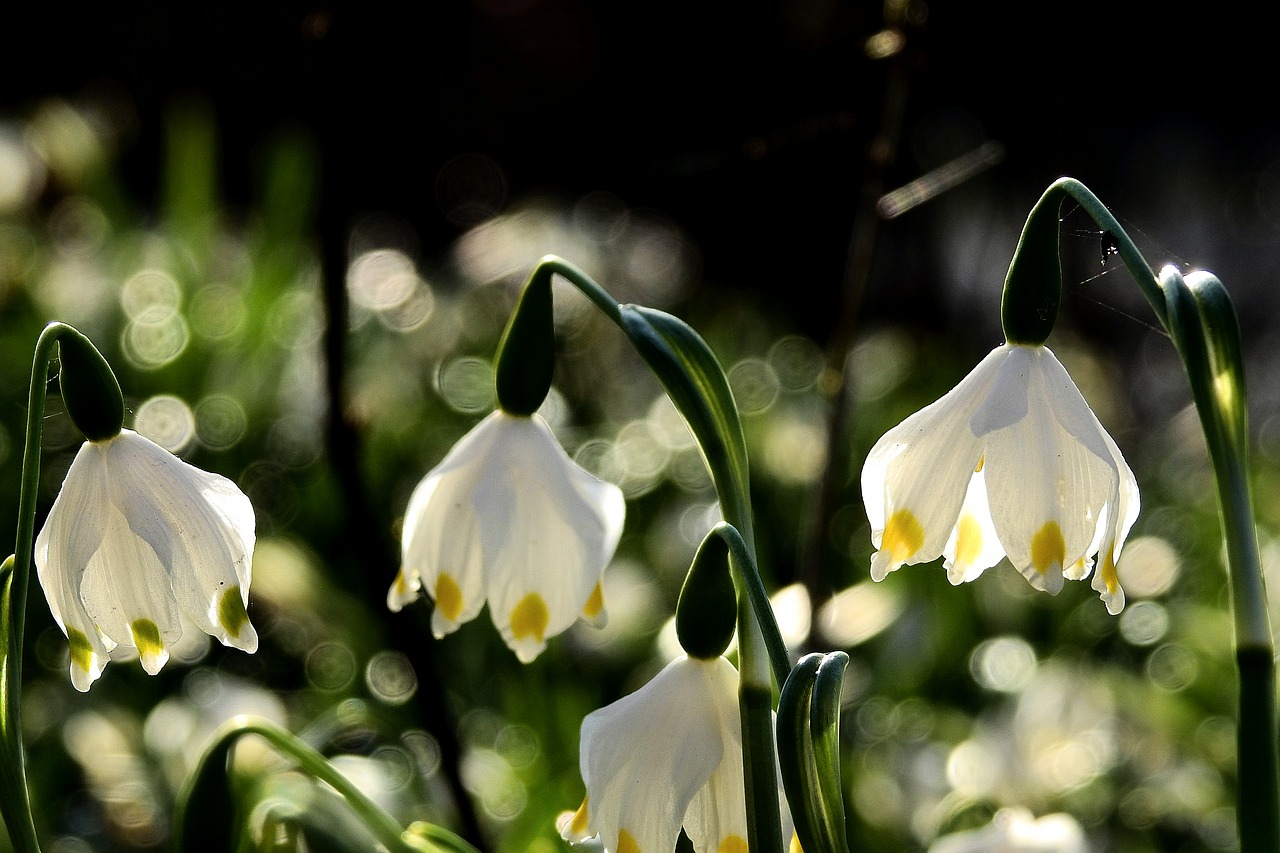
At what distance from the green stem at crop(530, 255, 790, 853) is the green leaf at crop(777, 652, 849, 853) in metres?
0.02

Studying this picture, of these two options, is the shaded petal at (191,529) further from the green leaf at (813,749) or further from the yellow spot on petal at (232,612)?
the green leaf at (813,749)

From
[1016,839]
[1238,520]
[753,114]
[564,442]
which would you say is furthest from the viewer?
[753,114]

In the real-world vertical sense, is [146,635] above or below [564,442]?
above

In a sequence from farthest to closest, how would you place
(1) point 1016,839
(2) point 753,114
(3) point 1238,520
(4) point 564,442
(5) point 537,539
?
(2) point 753,114 → (4) point 564,442 → (1) point 1016,839 → (5) point 537,539 → (3) point 1238,520

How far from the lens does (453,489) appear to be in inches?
23.3

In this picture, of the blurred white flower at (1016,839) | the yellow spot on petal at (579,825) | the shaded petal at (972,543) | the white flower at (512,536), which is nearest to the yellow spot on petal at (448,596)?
the white flower at (512,536)

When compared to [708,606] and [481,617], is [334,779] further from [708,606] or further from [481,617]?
[481,617]

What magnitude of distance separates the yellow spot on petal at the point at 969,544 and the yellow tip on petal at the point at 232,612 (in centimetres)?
33

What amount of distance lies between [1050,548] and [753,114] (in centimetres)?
497

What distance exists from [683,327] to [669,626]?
2.24 ft

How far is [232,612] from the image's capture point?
1.89ft

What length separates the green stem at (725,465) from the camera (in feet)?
1.76

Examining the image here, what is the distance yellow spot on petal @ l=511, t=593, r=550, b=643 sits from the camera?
58 centimetres

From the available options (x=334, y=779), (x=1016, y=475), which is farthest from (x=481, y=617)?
(x=1016, y=475)
